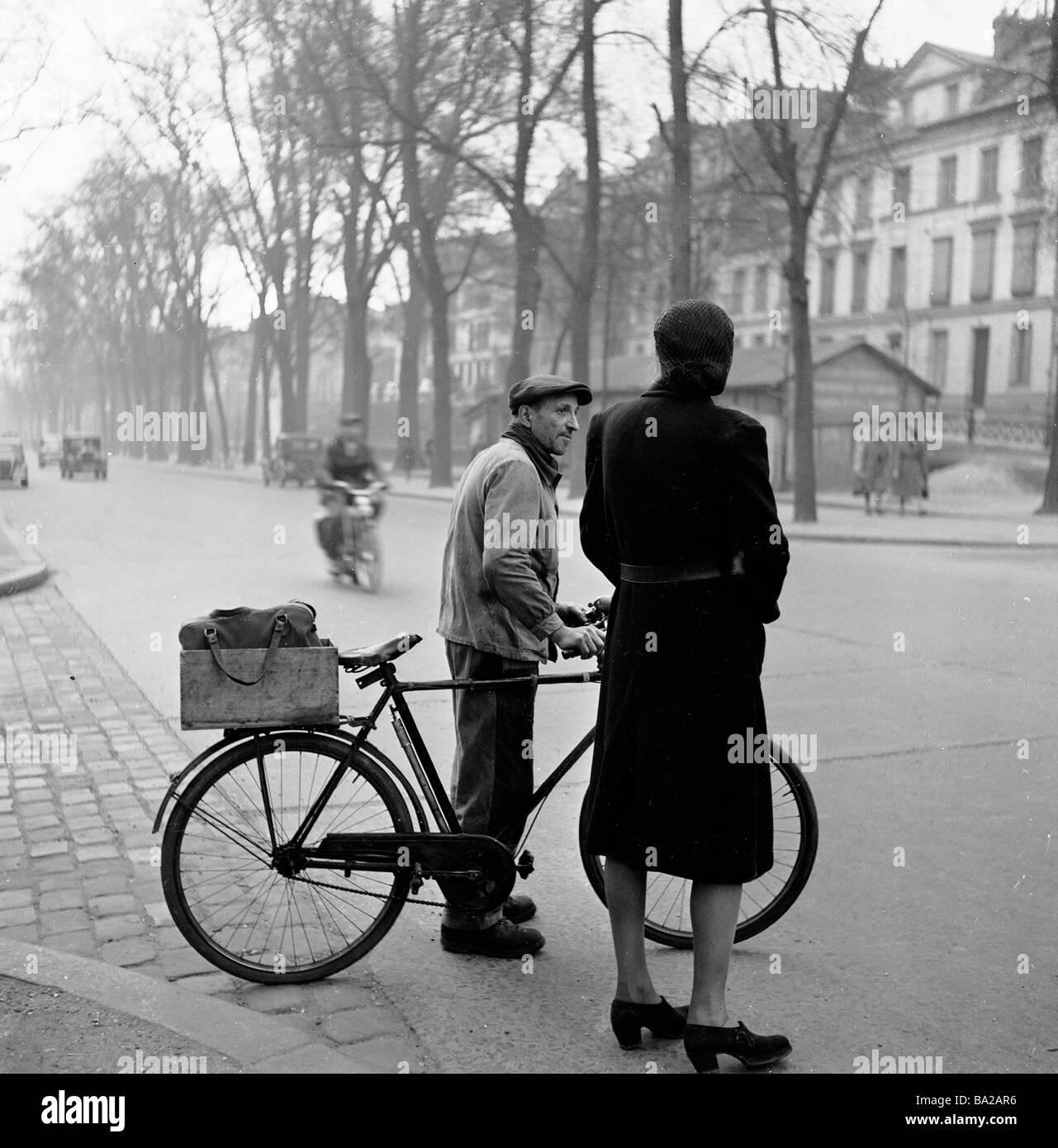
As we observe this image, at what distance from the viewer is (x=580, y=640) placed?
3830 millimetres

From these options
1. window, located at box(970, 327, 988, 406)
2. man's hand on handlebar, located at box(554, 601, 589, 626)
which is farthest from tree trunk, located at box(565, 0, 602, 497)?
window, located at box(970, 327, 988, 406)

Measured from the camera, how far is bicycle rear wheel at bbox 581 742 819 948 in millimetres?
3965

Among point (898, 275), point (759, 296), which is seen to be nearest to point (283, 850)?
point (898, 275)

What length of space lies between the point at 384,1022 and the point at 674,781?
3.33 feet

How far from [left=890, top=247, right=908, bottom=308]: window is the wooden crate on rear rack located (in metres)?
55.3

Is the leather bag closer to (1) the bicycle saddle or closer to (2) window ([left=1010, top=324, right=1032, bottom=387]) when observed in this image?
(1) the bicycle saddle

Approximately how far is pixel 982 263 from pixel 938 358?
5023mm

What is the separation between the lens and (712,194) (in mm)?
27344

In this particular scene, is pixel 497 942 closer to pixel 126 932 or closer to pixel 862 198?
pixel 126 932

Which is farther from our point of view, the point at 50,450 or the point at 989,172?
the point at 989,172
